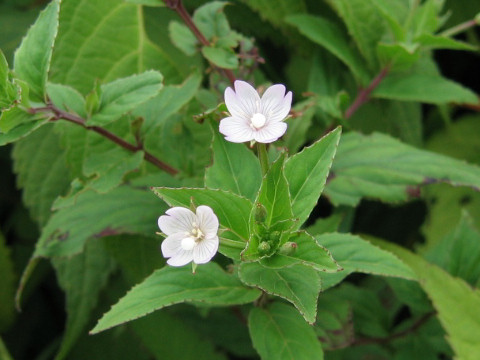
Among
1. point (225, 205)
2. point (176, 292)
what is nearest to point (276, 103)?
point (225, 205)

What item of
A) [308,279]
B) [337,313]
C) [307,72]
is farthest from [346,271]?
[307,72]

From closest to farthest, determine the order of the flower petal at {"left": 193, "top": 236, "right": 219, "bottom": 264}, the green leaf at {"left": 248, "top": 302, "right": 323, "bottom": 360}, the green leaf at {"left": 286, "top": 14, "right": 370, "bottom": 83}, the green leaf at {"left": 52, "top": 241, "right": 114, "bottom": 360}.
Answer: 1. the flower petal at {"left": 193, "top": 236, "right": 219, "bottom": 264}
2. the green leaf at {"left": 248, "top": 302, "right": 323, "bottom": 360}
3. the green leaf at {"left": 52, "top": 241, "right": 114, "bottom": 360}
4. the green leaf at {"left": 286, "top": 14, "right": 370, "bottom": 83}

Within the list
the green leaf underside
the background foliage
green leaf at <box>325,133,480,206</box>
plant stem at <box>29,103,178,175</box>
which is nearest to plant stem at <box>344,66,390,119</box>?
the background foliage

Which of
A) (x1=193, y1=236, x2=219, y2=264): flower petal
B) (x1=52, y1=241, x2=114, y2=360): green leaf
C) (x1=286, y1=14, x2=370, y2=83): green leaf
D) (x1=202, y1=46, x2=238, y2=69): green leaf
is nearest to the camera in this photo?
(x1=193, y1=236, x2=219, y2=264): flower petal

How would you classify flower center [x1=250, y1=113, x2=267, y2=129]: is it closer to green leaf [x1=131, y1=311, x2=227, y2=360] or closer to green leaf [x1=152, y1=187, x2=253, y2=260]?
green leaf [x1=152, y1=187, x2=253, y2=260]

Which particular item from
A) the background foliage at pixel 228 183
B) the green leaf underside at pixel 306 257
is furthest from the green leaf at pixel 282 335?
the green leaf underside at pixel 306 257

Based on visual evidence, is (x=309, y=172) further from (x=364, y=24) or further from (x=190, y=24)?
(x=364, y=24)
